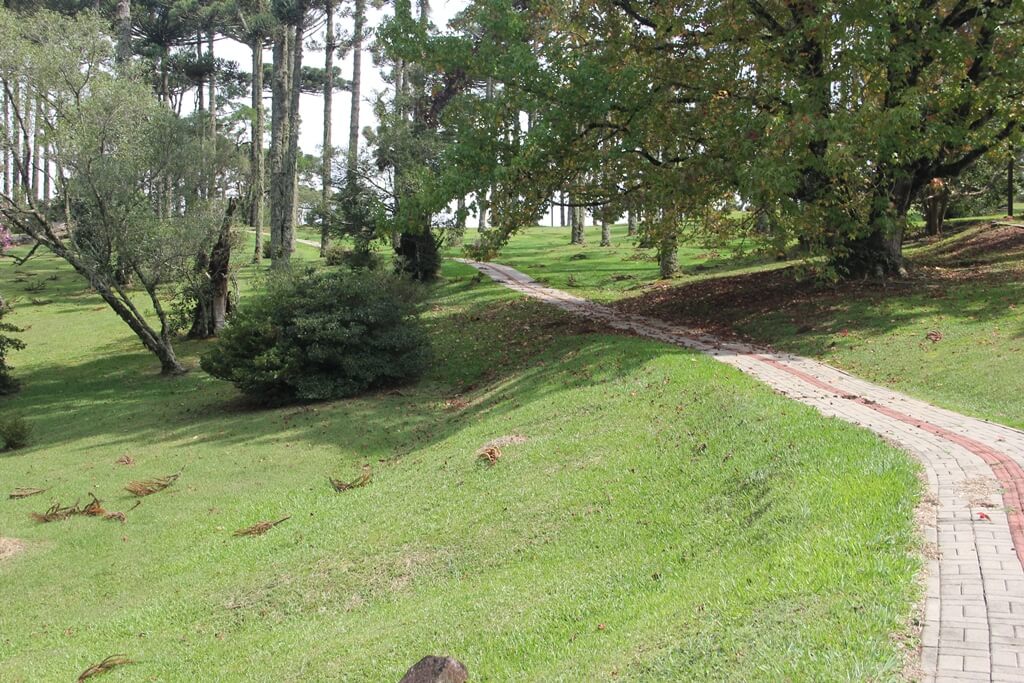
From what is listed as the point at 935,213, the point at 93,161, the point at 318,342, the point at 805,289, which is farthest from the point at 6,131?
the point at 935,213

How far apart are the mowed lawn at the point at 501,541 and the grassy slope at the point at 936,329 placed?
10.3 ft

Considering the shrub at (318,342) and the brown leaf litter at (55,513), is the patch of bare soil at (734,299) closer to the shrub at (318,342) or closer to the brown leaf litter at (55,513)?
the shrub at (318,342)

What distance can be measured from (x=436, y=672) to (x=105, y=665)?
458 cm

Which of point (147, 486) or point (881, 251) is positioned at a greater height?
point (881, 251)

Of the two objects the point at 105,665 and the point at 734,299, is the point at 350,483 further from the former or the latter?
the point at 734,299

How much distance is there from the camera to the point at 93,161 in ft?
78.0

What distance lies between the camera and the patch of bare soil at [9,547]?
12.2 metres

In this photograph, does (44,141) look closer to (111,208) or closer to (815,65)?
(111,208)

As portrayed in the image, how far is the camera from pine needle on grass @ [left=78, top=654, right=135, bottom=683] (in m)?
8.24

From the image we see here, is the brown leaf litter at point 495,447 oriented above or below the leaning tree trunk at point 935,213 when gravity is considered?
below

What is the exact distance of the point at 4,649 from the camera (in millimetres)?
9234

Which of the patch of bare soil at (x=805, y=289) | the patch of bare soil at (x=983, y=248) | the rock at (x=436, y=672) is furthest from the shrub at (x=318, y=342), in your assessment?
the patch of bare soil at (x=983, y=248)

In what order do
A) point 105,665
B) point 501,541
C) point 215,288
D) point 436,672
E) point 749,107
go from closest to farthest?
point 436,672 < point 105,665 < point 501,541 < point 749,107 < point 215,288

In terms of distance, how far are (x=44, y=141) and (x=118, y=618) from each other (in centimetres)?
1861
